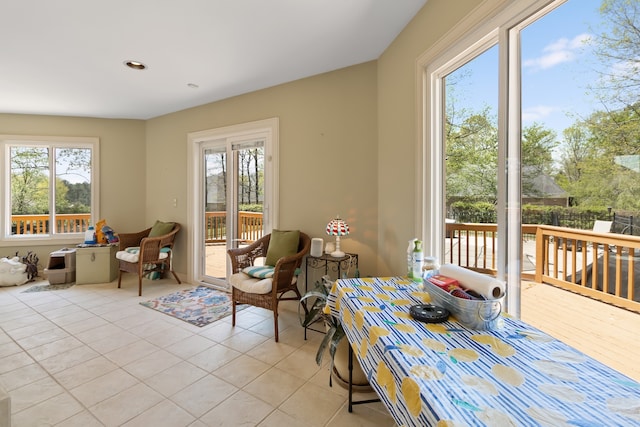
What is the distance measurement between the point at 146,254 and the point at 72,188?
7.03ft

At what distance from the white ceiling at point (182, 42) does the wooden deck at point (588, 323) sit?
6.20 ft

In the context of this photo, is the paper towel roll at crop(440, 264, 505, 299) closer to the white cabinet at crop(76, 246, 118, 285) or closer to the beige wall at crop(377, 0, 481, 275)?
the beige wall at crop(377, 0, 481, 275)

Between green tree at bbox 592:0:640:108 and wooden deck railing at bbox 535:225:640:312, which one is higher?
A: green tree at bbox 592:0:640:108

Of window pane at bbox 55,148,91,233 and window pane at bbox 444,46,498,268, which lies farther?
window pane at bbox 55,148,91,233

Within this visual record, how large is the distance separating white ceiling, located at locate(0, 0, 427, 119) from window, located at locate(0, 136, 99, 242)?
1.14 meters

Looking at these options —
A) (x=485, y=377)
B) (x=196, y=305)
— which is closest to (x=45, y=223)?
(x=196, y=305)

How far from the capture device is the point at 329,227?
2.63m

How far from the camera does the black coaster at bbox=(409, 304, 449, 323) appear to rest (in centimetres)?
112

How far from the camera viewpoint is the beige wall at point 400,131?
191 cm

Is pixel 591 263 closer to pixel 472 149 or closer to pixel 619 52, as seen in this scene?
pixel 619 52

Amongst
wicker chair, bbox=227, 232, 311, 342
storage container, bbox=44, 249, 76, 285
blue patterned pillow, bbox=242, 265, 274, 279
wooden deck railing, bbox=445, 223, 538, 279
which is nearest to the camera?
wooden deck railing, bbox=445, 223, 538, 279

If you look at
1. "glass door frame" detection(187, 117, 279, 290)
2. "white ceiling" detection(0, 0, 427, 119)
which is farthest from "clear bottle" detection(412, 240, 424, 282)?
"glass door frame" detection(187, 117, 279, 290)

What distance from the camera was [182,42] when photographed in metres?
2.36

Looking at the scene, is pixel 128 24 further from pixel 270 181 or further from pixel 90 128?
pixel 90 128
